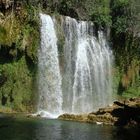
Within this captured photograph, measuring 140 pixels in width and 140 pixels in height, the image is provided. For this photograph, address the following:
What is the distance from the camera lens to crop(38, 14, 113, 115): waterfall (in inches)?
1838

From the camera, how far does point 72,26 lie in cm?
4922

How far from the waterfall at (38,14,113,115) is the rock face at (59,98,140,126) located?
5.79 meters

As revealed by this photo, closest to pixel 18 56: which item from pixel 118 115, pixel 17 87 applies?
pixel 17 87

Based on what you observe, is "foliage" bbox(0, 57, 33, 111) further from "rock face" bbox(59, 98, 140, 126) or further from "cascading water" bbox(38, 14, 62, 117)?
"rock face" bbox(59, 98, 140, 126)

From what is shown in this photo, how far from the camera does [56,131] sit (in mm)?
31266

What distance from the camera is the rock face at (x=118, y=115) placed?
36966 mm

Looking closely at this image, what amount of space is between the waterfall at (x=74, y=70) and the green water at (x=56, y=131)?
333 inches

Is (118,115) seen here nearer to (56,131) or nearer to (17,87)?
(56,131)

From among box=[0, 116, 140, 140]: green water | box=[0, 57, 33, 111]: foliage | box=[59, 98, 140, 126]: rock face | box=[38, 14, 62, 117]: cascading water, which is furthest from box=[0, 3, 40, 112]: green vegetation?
box=[0, 116, 140, 140]: green water

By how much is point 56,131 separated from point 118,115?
8776mm

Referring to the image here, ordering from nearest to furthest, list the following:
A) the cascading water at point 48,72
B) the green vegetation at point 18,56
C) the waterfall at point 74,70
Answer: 1. the green vegetation at point 18,56
2. the cascading water at point 48,72
3. the waterfall at point 74,70

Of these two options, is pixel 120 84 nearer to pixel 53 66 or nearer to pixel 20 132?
pixel 53 66

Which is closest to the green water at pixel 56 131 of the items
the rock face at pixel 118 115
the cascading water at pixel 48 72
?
the rock face at pixel 118 115

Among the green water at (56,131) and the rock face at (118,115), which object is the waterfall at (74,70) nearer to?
the rock face at (118,115)
